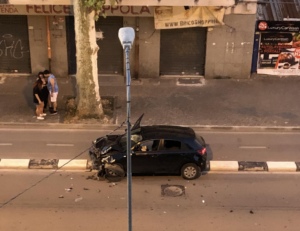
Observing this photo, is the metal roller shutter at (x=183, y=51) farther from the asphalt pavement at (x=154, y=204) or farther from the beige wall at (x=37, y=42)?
the asphalt pavement at (x=154, y=204)

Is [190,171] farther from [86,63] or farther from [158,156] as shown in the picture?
[86,63]

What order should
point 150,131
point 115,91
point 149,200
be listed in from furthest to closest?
point 115,91 → point 150,131 → point 149,200

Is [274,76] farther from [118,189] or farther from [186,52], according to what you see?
[118,189]

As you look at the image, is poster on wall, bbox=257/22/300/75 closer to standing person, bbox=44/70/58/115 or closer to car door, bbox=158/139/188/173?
standing person, bbox=44/70/58/115

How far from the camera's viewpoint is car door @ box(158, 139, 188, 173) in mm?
10414

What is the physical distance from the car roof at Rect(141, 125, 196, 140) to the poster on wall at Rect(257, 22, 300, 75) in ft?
31.5

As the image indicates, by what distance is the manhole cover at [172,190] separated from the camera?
33.1 feet

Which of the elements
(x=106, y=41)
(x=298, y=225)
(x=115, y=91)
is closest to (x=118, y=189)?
(x=298, y=225)

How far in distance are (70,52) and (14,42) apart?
8.34 ft

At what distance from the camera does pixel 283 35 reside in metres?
18.7

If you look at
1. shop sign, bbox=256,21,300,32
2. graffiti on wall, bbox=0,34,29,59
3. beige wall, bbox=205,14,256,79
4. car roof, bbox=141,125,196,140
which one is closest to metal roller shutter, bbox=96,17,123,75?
graffiti on wall, bbox=0,34,29,59

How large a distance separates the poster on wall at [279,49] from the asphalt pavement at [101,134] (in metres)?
6.21

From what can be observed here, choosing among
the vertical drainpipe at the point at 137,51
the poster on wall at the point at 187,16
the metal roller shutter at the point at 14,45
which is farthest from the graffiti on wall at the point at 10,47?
the poster on wall at the point at 187,16

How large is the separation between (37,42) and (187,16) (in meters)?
6.78
